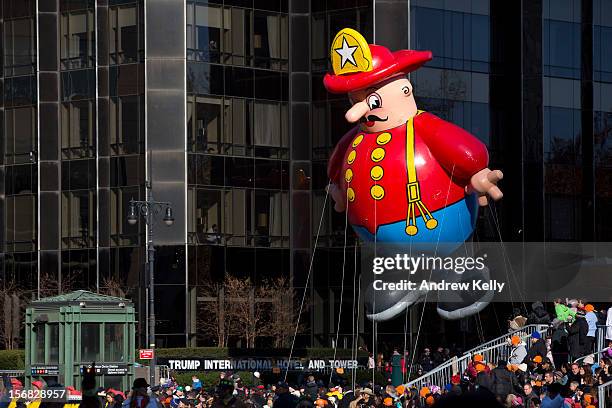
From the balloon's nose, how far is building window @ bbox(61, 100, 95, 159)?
92.3 feet

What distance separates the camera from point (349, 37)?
24.2 m

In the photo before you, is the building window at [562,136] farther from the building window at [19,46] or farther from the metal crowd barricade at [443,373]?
the metal crowd barricade at [443,373]

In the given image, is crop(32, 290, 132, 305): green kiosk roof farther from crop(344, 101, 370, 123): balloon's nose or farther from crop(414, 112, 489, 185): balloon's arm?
crop(414, 112, 489, 185): balloon's arm

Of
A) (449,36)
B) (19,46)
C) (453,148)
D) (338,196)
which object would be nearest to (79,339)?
(338,196)

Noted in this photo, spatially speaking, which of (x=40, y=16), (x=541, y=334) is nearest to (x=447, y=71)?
(x=40, y=16)

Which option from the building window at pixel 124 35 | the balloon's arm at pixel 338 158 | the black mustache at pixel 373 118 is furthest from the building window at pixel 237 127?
the black mustache at pixel 373 118

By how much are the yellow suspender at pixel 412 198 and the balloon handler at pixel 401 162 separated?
0.02 meters

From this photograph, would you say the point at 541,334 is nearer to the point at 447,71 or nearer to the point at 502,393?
the point at 502,393

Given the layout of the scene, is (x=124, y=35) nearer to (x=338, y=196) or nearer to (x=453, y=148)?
(x=338, y=196)

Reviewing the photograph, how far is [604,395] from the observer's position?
20.3 meters

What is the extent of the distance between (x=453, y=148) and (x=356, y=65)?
85.2 inches

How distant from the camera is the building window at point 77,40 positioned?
5150 cm

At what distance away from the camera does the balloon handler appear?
2439cm

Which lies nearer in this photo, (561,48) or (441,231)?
(441,231)
